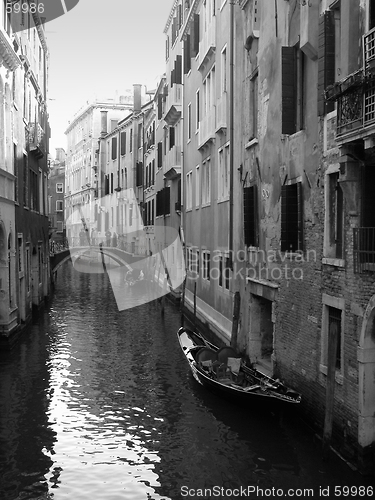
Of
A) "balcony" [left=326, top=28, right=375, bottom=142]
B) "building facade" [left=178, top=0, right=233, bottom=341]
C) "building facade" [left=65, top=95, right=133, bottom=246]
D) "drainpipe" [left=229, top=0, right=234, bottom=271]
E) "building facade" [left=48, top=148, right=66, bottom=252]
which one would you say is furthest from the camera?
"building facade" [left=48, top=148, right=66, bottom=252]

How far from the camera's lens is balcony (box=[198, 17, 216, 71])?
1920cm

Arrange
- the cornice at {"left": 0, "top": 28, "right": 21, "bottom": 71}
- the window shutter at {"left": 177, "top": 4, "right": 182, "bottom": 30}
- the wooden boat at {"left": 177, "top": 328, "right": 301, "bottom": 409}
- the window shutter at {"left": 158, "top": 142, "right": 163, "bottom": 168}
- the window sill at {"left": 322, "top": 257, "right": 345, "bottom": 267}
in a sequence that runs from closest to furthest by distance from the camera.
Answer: the window sill at {"left": 322, "top": 257, "right": 345, "bottom": 267} → the wooden boat at {"left": 177, "top": 328, "right": 301, "bottom": 409} → the cornice at {"left": 0, "top": 28, "right": 21, "bottom": 71} → the window shutter at {"left": 177, "top": 4, "right": 182, "bottom": 30} → the window shutter at {"left": 158, "top": 142, "right": 163, "bottom": 168}

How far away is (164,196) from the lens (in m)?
30.8

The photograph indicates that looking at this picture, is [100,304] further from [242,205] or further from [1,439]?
[1,439]

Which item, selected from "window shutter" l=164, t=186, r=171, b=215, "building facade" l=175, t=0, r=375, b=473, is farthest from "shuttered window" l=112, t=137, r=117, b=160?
"building facade" l=175, t=0, r=375, b=473

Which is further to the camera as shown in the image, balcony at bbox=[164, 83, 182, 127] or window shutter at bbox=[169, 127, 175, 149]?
window shutter at bbox=[169, 127, 175, 149]

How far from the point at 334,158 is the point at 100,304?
2084 centimetres

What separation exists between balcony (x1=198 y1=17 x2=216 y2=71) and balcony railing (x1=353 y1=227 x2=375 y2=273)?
39.8ft

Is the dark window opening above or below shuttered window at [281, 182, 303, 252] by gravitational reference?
below

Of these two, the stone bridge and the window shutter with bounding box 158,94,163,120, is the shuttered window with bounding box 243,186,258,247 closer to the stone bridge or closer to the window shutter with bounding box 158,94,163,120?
the window shutter with bounding box 158,94,163,120

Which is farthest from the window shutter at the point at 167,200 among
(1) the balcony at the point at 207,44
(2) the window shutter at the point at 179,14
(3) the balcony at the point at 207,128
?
(1) the balcony at the point at 207,44

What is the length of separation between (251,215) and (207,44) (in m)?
8.35

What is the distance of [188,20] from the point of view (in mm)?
24484

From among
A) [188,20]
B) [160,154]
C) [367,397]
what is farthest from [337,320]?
[160,154]
